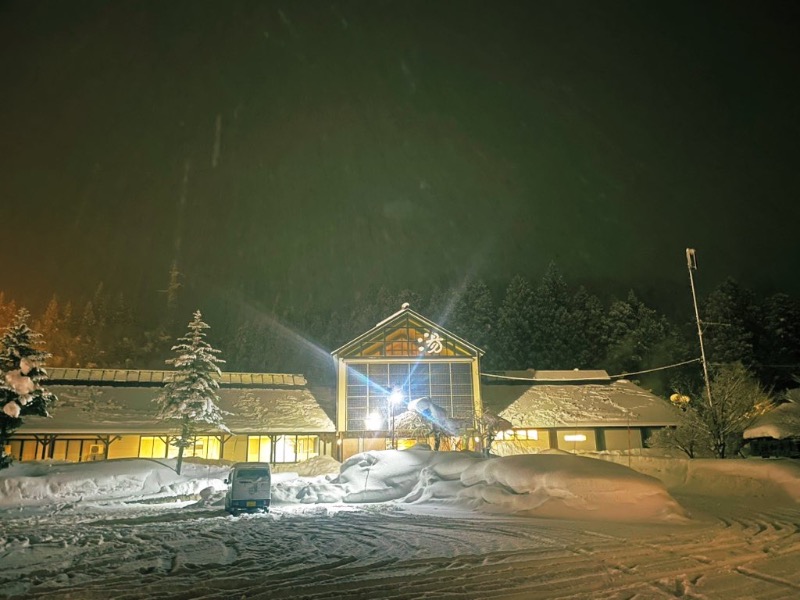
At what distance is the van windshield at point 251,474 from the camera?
1778 cm

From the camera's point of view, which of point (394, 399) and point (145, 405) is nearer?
point (145, 405)

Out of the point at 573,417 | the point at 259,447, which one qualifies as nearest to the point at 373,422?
the point at 259,447

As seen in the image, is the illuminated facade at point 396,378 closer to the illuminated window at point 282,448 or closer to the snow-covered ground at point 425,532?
the illuminated window at point 282,448

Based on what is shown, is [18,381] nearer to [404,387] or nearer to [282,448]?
[282,448]

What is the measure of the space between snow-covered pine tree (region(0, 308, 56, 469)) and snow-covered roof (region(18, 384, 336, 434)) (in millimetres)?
5972

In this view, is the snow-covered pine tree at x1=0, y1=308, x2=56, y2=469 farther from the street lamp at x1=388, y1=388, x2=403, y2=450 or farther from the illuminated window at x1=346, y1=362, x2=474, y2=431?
the street lamp at x1=388, y1=388, x2=403, y2=450

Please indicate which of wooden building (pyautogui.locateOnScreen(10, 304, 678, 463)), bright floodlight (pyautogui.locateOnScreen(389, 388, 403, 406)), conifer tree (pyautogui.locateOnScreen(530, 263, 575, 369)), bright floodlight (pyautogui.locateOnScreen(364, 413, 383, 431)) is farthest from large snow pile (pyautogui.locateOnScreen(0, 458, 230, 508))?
conifer tree (pyautogui.locateOnScreen(530, 263, 575, 369))

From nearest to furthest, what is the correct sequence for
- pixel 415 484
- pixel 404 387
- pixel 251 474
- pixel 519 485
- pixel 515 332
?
pixel 519 485
pixel 251 474
pixel 415 484
pixel 404 387
pixel 515 332

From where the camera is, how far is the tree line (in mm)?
48562

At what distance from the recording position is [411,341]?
3472 cm

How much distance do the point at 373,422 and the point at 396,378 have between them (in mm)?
2979

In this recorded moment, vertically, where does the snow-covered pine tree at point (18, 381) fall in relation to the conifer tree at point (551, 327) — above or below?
below

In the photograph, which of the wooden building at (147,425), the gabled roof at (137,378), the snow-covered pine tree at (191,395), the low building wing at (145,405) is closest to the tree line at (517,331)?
the gabled roof at (137,378)

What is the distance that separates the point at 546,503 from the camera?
1461 cm
